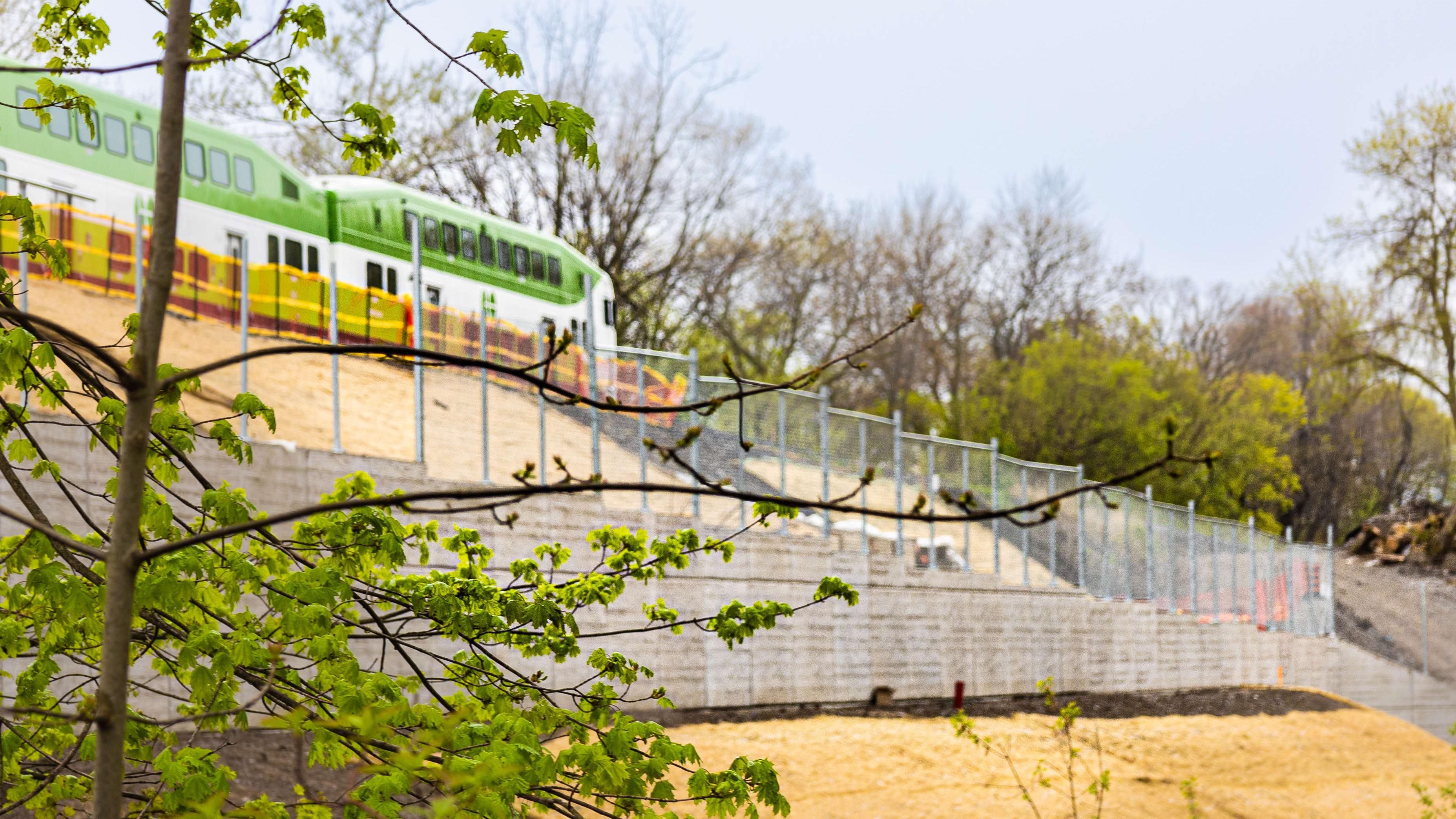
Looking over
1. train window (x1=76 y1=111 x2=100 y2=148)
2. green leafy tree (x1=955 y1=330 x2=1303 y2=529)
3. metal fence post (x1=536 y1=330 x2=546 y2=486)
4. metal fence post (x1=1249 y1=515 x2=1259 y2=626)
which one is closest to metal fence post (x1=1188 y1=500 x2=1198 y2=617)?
metal fence post (x1=1249 y1=515 x2=1259 y2=626)

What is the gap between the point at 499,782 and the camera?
331 centimetres

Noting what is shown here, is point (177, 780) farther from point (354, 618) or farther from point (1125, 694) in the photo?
point (1125, 694)

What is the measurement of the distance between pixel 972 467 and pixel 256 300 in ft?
36.7

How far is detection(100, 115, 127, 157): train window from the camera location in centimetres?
1912

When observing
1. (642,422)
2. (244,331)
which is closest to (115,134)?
(244,331)

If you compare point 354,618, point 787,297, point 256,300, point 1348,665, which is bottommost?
point 1348,665

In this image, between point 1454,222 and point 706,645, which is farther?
point 1454,222

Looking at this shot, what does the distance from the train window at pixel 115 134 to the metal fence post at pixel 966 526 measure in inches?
550

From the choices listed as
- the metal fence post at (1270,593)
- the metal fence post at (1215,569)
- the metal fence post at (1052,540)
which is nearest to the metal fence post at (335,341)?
the metal fence post at (1052,540)

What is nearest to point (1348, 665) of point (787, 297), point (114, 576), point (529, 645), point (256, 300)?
point (787, 297)

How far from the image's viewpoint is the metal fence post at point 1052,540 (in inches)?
810

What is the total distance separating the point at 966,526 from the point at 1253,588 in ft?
35.0

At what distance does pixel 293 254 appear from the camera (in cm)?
2219

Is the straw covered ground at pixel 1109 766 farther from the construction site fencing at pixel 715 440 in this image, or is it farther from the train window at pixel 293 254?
the train window at pixel 293 254
